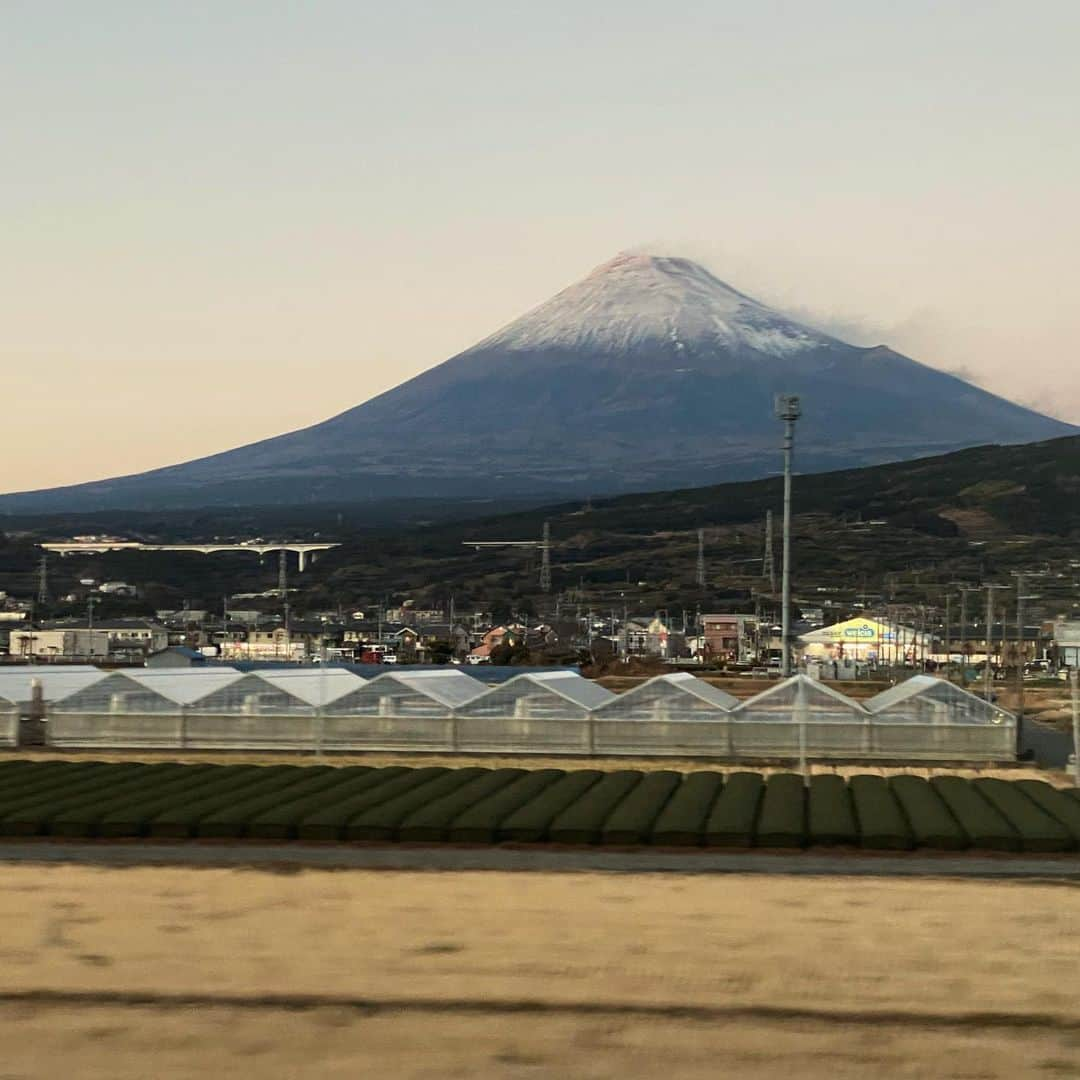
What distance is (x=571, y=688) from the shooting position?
48.8 metres

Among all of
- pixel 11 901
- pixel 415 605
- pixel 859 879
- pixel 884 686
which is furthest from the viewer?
pixel 415 605

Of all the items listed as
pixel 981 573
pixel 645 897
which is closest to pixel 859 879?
pixel 645 897

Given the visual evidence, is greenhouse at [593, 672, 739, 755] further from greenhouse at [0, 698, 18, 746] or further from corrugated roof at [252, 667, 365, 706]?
greenhouse at [0, 698, 18, 746]

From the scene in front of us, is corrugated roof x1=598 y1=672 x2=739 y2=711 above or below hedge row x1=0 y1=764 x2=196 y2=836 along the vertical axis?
above

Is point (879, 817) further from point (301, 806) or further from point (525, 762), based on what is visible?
point (525, 762)

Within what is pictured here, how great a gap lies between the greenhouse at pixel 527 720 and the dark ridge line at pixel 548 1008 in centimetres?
2689

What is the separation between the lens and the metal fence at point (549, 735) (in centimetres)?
4466

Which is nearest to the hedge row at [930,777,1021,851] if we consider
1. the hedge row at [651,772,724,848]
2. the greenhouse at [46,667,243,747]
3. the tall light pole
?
the hedge row at [651,772,724,848]

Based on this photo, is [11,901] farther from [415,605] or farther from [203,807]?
[415,605]

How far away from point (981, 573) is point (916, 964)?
126 meters

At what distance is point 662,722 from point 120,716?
1584 centimetres

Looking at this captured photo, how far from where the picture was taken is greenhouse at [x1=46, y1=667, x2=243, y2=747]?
152 ft

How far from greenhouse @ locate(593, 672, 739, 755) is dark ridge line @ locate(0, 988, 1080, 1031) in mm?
26702

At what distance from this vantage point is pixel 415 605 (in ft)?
502
